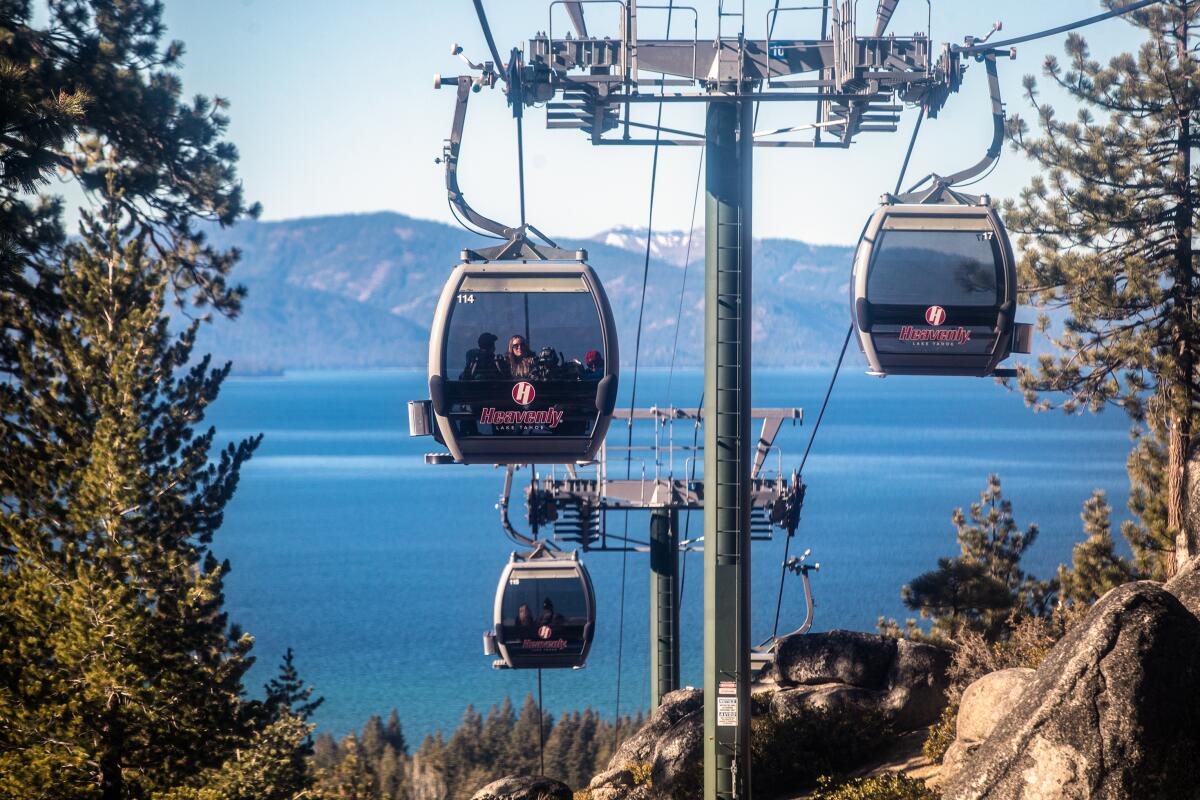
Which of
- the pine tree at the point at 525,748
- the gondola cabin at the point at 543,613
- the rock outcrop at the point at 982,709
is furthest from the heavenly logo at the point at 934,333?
the pine tree at the point at 525,748

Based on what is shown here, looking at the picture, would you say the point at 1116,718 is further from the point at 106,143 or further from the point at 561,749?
the point at 561,749

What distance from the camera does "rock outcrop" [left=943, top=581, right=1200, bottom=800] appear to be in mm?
10148

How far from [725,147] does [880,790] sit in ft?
21.7

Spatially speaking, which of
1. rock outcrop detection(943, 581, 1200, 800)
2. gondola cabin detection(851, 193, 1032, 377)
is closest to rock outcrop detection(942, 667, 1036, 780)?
rock outcrop detection(943, 581, 1200, 800)

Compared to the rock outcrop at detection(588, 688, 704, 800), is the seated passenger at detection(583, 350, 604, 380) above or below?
above

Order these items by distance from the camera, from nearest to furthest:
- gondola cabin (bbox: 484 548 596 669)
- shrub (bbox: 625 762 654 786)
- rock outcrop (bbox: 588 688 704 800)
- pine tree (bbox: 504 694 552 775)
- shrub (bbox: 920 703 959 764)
A: shrub (bbox: 920 703 959 764)
rock outcrop (bbox: 588 688 704 800)
shrub (bbox: 625 762 654 786)
gondola cabin (bbox: 484 548 596 669)
pine tree (bbox: 504 694 552 775)

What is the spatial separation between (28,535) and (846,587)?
75813mm

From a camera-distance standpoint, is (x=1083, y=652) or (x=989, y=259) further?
(x=989, y=259)

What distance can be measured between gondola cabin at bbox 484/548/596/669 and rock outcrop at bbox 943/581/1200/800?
11259 mm

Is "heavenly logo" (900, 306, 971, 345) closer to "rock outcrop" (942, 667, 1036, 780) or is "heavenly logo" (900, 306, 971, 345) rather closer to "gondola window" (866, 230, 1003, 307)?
"gondola window" (866, 230, 1003, 307)

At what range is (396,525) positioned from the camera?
124750 millimetres

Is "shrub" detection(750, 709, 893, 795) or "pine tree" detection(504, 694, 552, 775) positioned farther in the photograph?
"pine tree" detection(504, 694, 552, 775)

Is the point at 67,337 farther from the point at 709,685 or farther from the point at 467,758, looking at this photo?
the point at 467,758

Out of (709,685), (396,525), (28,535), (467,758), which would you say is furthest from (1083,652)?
(396,525)
